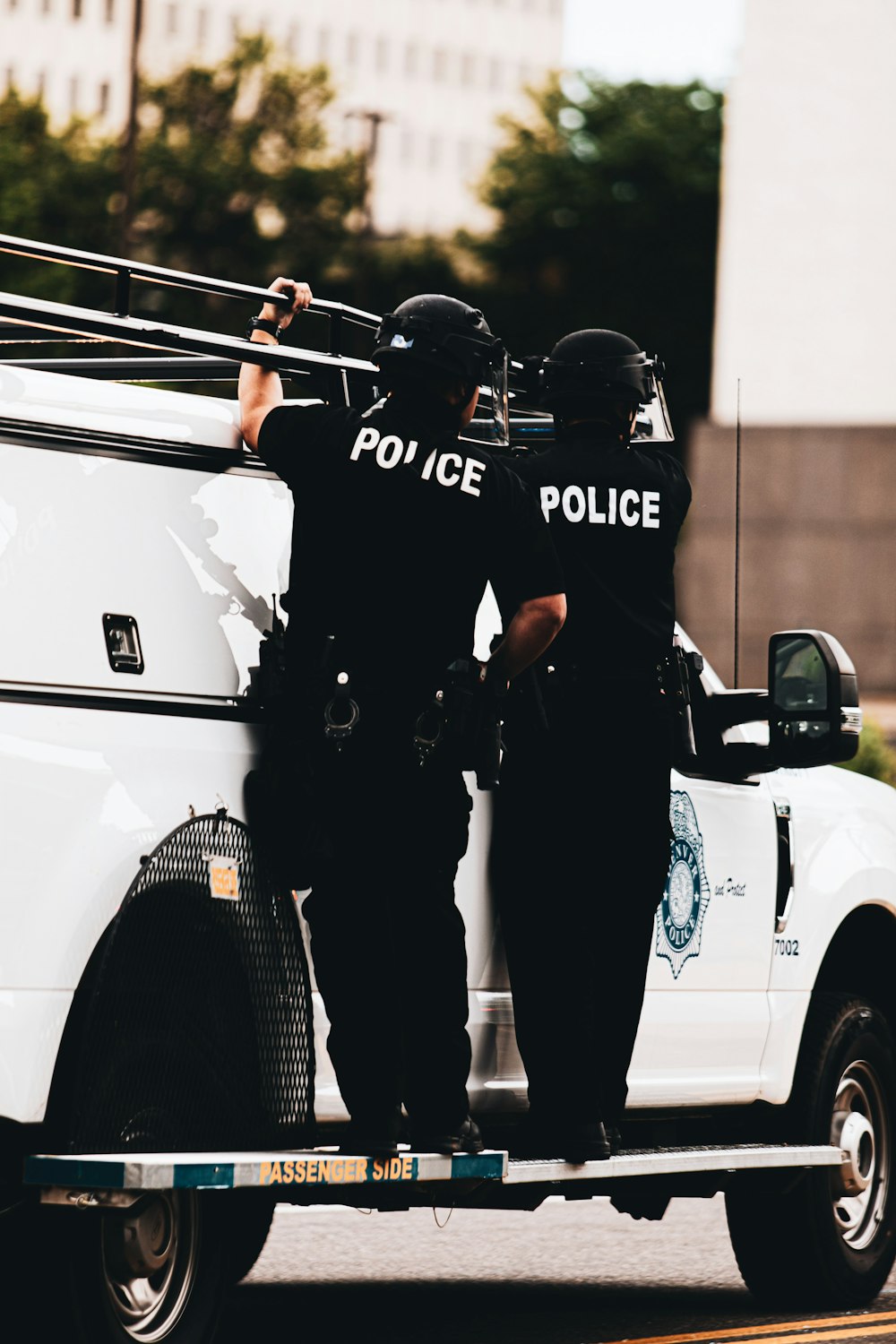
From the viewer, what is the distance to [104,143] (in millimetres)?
53406

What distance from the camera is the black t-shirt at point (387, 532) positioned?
5.52 m

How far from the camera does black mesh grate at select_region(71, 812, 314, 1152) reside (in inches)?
196

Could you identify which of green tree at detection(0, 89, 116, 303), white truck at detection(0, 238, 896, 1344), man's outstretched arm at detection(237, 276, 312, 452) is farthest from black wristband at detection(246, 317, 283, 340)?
green tree at detection(0, 89, 116, 303)

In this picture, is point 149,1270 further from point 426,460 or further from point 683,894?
point 683,894

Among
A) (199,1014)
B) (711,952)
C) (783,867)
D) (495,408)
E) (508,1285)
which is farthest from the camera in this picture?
(508,1285)

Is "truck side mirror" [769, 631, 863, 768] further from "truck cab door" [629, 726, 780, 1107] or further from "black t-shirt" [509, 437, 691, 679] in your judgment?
"black t-shirt" [509, 437, 691, 679]

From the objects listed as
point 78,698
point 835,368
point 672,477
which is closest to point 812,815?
point 672,477

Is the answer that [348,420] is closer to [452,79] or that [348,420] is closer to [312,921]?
[312,921]

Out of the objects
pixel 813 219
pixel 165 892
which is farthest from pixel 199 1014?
pixel 813 219

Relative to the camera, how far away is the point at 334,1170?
17.5ft

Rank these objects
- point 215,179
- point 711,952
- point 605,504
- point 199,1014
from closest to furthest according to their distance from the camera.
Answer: point 199,1014
point 605,504
point 711,952
point 215,179

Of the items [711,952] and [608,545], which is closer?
[608,545]

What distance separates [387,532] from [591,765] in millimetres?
1010

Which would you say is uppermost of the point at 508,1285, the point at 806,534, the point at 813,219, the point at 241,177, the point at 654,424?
the point at 241,177
